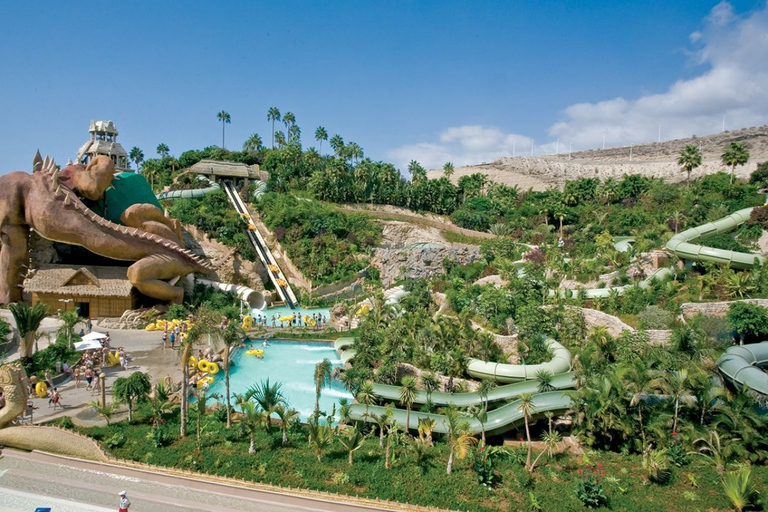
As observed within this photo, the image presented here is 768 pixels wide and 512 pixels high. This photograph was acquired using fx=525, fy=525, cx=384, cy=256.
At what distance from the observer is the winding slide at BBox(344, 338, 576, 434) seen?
17.6 m

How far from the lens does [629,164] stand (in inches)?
2501

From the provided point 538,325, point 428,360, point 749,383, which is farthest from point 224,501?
point 749,383

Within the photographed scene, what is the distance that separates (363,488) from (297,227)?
3389 centimetres

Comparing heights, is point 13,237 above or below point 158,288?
above

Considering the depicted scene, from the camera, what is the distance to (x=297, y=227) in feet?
149

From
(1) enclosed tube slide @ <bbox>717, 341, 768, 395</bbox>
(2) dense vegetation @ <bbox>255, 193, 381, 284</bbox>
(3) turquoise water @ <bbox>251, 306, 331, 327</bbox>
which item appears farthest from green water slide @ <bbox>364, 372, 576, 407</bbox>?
(2) dense vegetation @ <bbox>255, 193, 381, 284</bbox>

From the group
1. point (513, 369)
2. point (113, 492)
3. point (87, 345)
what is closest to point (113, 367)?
point (87, 345)

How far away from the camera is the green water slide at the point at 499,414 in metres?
17.5

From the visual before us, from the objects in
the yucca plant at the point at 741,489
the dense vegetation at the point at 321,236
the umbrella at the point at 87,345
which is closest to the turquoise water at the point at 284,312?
the dense vegetation at the point at 321,236

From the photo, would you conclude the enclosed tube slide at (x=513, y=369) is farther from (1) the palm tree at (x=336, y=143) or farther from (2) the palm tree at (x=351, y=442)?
(1) the palm tree at (x=336, y=143)

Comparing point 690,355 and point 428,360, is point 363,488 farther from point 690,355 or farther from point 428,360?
point 690,355

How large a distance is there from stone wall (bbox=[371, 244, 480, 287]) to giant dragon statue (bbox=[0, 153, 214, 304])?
16.5 m

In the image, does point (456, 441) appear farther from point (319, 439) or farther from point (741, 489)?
point (741, 489)

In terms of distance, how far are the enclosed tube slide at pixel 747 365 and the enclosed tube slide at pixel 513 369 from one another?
5.49 m
